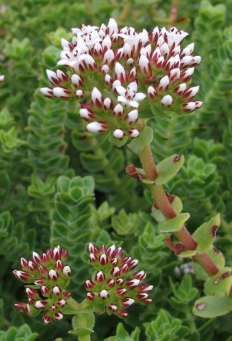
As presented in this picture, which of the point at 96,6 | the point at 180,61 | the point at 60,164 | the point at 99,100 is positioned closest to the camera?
the point at 99,100

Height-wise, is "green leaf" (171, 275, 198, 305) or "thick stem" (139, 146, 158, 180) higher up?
"thick stem" (139, 146, 158, 180)

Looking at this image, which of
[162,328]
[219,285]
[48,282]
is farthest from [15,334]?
[219,285]

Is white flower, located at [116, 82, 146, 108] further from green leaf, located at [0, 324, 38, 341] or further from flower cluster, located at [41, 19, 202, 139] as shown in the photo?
green leaf, located at [0, 324, 38, 341]

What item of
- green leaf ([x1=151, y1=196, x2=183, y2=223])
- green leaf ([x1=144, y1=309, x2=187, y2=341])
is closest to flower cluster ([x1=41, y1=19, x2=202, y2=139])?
green leaf ([x1=151, y1=196, x2=183, y2=223])

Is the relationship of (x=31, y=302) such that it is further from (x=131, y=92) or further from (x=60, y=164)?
(x=60, y=164)

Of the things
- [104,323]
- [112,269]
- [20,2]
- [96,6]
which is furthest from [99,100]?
[20,2]

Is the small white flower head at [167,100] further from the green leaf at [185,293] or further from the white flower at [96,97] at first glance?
the green leaf at [185,293]

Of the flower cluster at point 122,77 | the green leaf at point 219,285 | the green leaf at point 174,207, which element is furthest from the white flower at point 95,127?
the green leaf at point 219,285
